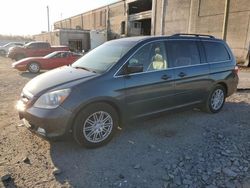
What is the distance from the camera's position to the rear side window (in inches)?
221

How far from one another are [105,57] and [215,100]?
3.02 m

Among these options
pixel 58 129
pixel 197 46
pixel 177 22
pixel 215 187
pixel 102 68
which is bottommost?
pixel 215 187

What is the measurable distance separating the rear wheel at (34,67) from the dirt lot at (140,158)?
30.4 ft

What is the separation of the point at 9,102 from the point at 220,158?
5.74 meters

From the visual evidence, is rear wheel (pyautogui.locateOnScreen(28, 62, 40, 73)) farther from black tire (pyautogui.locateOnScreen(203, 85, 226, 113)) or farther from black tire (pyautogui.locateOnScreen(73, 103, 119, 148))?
black tire (pyautogui.locateOnScreen(73, 103, 119, 148))

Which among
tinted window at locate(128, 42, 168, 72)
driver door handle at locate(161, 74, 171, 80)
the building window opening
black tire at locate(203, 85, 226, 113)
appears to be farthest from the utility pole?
driver door handle at locate(161, 74, 171, 80)

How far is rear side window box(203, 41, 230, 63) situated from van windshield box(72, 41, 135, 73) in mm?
2091

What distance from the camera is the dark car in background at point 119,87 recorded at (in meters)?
3.63

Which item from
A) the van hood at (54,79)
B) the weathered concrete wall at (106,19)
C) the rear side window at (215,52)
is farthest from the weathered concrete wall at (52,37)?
→ the van hood at (54,79)

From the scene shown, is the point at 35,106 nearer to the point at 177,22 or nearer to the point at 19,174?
the point at 19,174

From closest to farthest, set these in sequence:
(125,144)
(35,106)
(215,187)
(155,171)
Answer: (215,187) → (155,171) → (35,106) → (125,144)

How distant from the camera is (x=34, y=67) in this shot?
13.9 m

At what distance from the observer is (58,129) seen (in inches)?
141

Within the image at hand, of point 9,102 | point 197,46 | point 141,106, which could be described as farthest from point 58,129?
point 9,102
